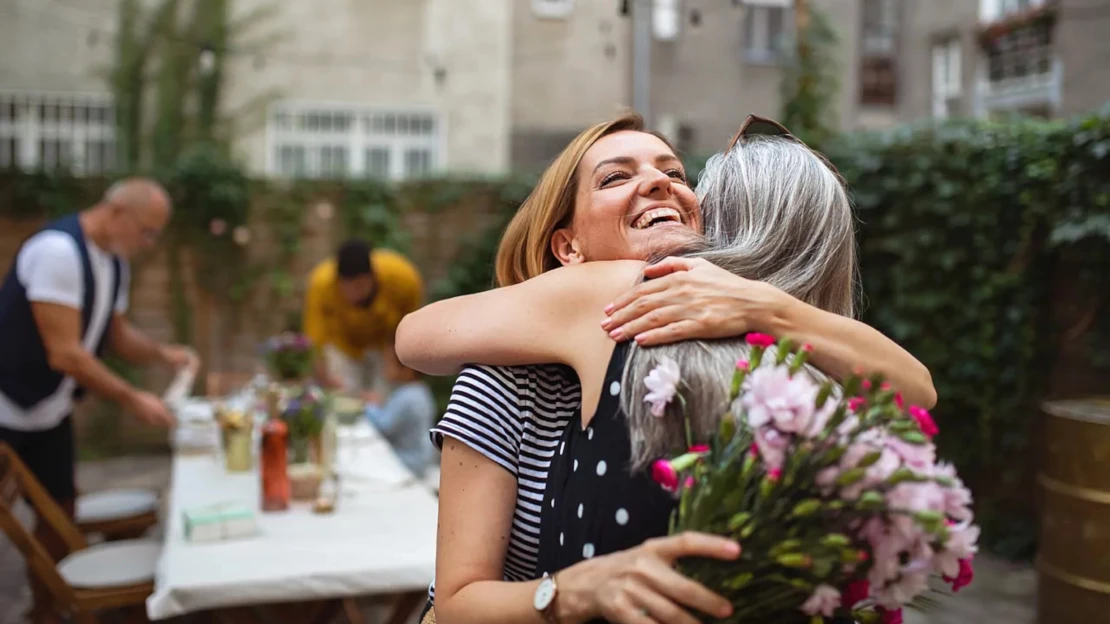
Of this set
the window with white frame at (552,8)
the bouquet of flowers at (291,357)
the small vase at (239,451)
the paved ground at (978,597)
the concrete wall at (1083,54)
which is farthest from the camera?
the window with white frame at (552,8)

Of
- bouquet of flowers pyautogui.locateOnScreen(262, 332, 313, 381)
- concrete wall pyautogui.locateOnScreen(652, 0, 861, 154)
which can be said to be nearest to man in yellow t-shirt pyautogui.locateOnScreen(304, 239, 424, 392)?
bouquet of flowers pyautogui.locateOnScreen(262, 332, 313, 381)

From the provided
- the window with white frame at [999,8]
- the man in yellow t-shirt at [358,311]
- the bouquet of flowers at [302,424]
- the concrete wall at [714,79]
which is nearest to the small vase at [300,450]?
the bouquet of flowers at [302,424]

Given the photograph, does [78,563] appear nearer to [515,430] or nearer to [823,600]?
[515,430]

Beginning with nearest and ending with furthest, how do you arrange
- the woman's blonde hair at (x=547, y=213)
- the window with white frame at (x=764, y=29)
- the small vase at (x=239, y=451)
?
1. the woman's blonde hair at (x=547, y=213)
2. the small vase at (x=239, y=451)
3. the window with white frame at (x=764, y=29)

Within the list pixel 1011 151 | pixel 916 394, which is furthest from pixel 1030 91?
pixel 916 394

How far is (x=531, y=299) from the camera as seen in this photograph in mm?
1287

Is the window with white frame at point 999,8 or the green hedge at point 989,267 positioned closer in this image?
the green hedge at point 989,267

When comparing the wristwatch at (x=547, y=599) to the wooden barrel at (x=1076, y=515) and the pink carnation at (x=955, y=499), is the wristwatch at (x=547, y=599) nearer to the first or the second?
the pink carnation at (x=955, y=499)

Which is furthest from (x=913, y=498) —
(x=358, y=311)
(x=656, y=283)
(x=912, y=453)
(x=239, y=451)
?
(x=358, y=311)

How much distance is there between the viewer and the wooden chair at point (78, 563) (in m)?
2.91

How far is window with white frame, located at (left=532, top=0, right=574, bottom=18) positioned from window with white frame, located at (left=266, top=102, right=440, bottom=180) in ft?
5.94

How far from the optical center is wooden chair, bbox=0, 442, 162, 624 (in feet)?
9.54

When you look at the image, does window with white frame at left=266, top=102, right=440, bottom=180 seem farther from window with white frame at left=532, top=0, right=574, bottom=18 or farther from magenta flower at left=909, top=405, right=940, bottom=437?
magenta flower at left=909, top=405, right=940, bottom=437

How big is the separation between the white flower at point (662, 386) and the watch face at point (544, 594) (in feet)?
0.81
